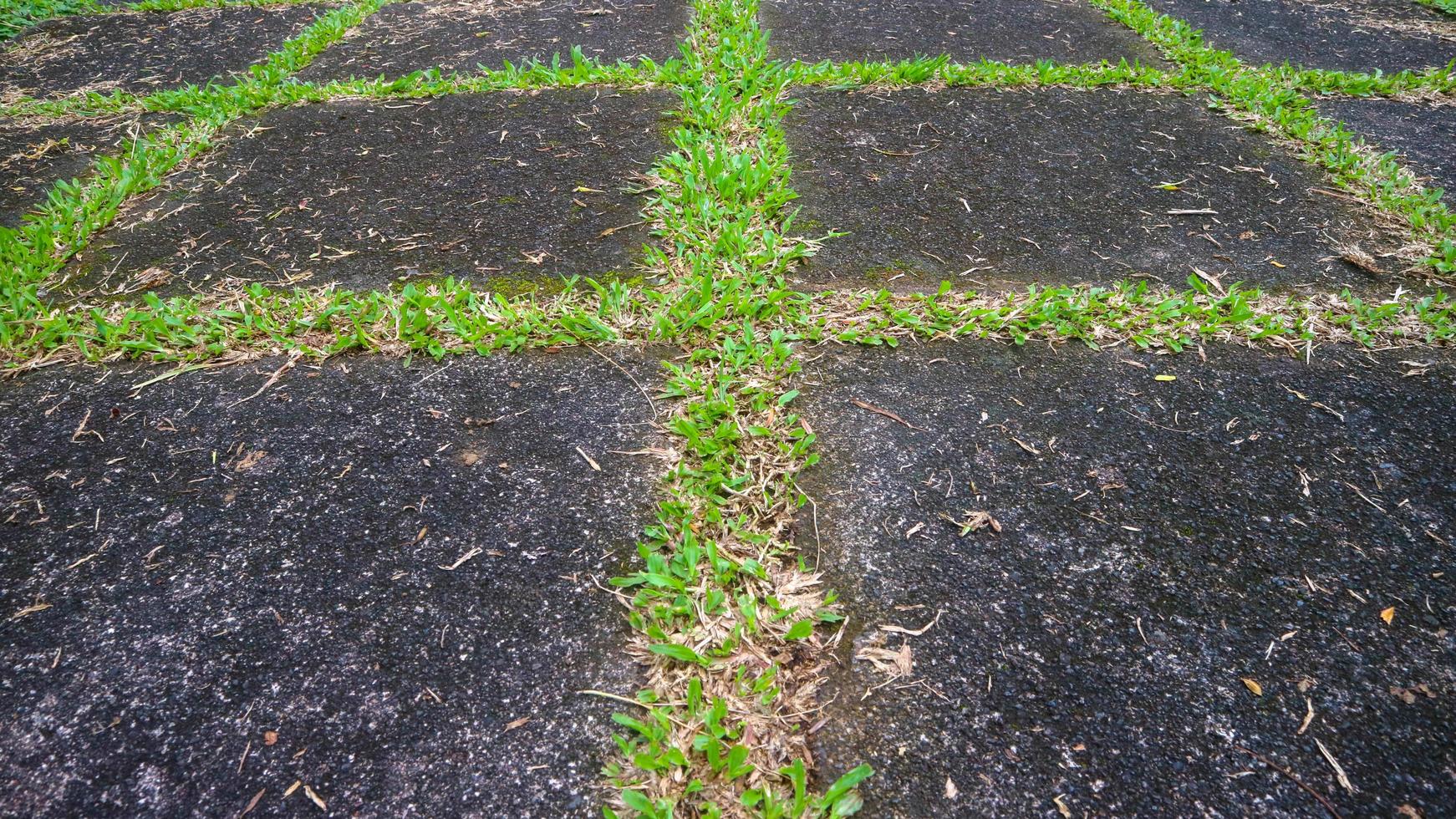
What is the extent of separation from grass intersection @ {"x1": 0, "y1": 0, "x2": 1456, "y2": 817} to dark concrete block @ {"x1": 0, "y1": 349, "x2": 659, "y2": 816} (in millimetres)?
81

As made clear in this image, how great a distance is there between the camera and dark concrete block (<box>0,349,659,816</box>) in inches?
39.2

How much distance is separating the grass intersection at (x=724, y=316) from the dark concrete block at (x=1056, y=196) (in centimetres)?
8

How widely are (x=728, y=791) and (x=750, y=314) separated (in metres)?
1.04

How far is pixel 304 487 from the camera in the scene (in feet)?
4.46

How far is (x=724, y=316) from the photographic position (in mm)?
1769

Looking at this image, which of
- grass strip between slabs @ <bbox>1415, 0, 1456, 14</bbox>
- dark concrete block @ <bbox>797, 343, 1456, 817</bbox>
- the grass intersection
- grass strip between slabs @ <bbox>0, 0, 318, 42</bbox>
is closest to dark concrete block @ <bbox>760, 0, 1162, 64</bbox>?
the grass intersection

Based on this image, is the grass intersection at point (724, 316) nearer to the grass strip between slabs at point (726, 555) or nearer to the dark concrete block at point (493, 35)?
the grass strip between slabs at point (726, 555)

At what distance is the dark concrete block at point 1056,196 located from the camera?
6.15 feet

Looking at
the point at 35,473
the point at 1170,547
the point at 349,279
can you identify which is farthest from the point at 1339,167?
the point at 35,473

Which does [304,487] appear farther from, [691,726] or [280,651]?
[691,726]

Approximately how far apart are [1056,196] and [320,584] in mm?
1944

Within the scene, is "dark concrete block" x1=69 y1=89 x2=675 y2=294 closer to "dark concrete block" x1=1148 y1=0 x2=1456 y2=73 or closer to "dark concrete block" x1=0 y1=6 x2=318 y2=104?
"dark concrete block" x1=0 y1=6 x2=318 y2=104

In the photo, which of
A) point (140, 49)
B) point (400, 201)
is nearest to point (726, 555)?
point (400, 201)

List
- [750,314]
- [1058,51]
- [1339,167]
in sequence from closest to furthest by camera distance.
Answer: [750,314]
[1339,167]
[1058,51]
